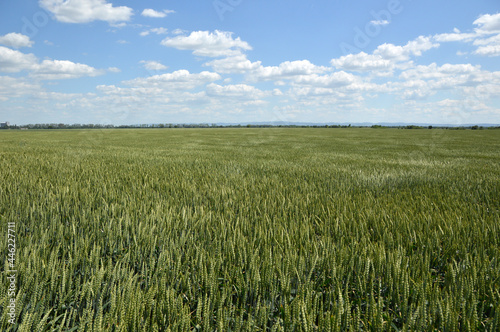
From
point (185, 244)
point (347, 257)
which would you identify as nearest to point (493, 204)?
point (347, 257)

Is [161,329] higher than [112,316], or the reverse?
[112,316]

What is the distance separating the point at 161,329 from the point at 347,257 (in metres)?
1.53

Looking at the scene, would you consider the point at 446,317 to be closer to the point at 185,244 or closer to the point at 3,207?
the point at 185,244

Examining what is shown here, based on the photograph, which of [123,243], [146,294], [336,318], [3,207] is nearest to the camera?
[336,318]

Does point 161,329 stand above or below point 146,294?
below

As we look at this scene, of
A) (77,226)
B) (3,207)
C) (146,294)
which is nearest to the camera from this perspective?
(146,294)

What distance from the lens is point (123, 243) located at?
2.91m

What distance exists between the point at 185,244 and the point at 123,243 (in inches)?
23.6

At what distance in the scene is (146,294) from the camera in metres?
1.80

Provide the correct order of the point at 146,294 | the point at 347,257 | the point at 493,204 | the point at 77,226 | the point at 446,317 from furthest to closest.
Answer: the point at 493,204 < the point at 77,226 < the point at 347,257 < the point at 146,294 < the point at 446,317

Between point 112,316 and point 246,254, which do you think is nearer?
point 112,316

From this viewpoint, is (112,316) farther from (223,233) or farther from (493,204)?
(493,204)

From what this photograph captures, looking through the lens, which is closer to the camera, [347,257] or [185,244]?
[347,257]

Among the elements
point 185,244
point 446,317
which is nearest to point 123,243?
point 185,244
